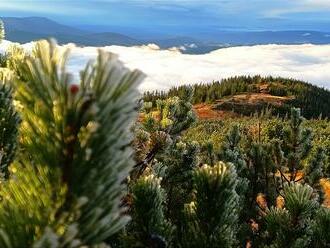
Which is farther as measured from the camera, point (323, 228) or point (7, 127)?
point (323, 228)

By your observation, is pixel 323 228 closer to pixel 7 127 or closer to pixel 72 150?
pixel 7 127

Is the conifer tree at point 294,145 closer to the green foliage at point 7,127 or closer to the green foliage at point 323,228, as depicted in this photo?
the green foliage at point 323,228

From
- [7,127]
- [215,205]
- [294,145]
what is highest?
[7,127]

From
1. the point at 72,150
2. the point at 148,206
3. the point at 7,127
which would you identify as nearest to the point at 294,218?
the point at 148,206

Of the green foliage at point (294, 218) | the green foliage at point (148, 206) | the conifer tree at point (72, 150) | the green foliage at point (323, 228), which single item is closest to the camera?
the conifer tree at point (72, 150)

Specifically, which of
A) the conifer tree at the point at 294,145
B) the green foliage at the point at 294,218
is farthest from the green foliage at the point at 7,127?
the conifer tree at the point at 294,145

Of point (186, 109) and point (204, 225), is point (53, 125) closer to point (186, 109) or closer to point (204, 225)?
point (204, 225)

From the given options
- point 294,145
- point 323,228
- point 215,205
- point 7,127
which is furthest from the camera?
point 294,145

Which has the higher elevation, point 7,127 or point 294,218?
point 7,127

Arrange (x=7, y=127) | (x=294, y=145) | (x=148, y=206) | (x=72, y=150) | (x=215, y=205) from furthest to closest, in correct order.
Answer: (x=294, y=145), (x=148, y=206), (x=215, y=205), (x=7, y=127), (x=72, y=150)

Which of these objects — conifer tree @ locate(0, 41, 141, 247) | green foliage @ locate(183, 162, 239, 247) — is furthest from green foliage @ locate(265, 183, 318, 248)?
conifer tree @ locate(0, 41, 141, 247)

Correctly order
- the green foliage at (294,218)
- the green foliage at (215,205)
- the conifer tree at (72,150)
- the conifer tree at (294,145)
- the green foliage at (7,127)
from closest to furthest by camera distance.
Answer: the conifer tree at (72,150), the green foliage at (7,127), the green foliage at (215,205), the green foliage at (294,218), the conifer tree at (294,145)
